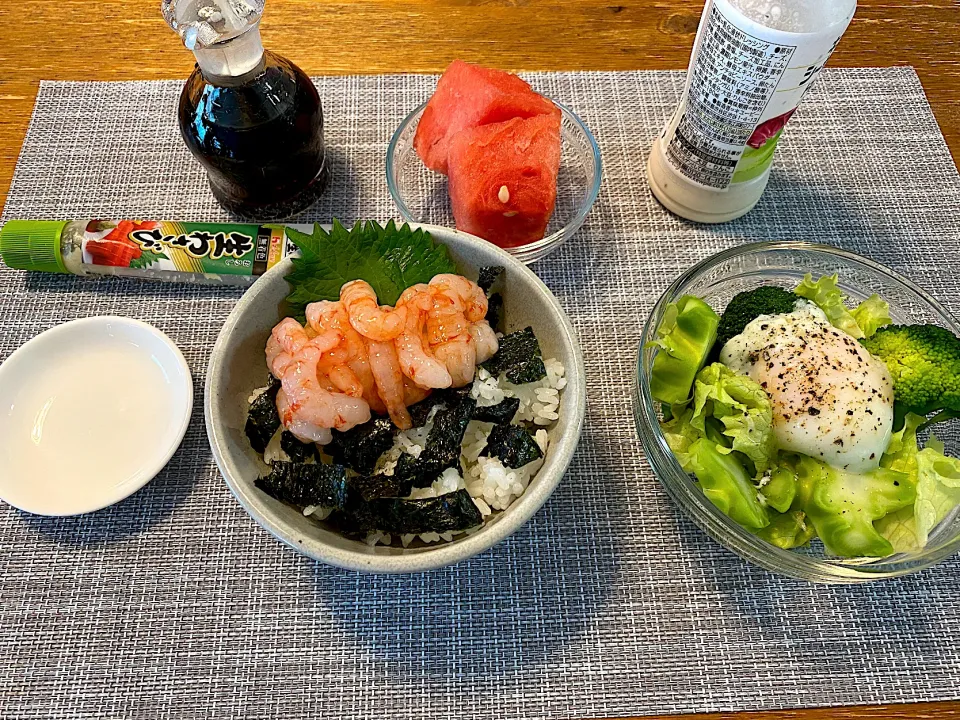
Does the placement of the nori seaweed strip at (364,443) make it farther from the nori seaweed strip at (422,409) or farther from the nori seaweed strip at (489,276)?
the nori seaweed strip at (489,276)

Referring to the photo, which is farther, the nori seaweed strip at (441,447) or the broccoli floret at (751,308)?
the broccoli floret at (751,308)

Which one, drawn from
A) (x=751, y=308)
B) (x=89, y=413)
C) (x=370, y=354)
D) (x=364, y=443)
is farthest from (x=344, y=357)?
(x=751, y=308)

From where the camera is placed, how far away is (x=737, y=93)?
136 centimetres

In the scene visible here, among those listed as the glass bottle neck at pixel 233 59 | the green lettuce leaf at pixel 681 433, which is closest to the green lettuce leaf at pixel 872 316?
the green lettuce leaf at pixel 681 433

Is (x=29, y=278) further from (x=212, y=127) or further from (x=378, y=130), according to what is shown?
(x=378, y=130)

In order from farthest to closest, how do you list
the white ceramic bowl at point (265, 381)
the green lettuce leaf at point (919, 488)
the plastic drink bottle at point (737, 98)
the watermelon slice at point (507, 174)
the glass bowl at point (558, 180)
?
the glass bowl at point (558, 180)
the watermelon slice at point (507, 174)
the plastic drink bottle at point (737, 98)
the green lettuce leaf at point (919, 488)
the white ceramic bowl at point (265, 381)

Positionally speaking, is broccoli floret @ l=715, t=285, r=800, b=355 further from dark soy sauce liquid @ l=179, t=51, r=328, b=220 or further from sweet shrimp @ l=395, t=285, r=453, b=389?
dark soy sauce liquid @ l=179, t=51, r=328, b=220

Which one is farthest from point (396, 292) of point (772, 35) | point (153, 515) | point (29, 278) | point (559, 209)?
point (29, 278)

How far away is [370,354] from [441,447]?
19 centimetres

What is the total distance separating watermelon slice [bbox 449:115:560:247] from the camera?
1.48 m

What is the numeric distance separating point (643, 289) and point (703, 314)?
353mm

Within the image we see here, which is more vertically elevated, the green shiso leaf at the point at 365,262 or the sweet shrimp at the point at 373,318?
the sweet shrimp at the point at 373,318

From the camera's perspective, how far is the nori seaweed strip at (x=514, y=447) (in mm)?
1163

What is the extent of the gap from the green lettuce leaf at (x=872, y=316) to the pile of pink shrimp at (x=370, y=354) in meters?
0.74
